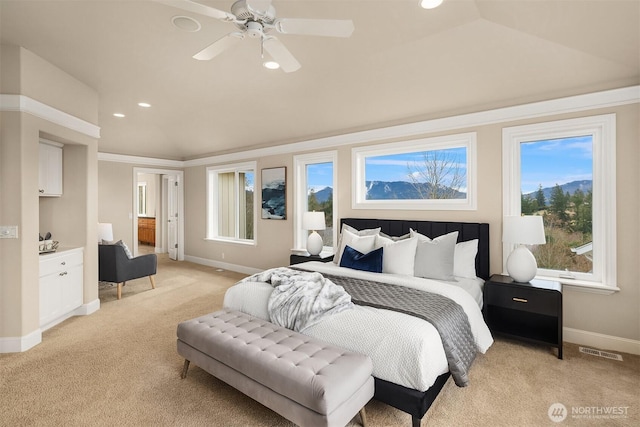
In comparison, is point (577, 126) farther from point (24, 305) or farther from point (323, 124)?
point (24, 305)

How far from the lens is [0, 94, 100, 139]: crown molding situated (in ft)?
9.52

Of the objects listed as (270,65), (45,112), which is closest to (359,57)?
(270,65)

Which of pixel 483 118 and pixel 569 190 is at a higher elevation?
pixel 483 118

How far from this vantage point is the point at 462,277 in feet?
11.0

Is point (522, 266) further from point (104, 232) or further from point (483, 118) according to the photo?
point (104, 232)

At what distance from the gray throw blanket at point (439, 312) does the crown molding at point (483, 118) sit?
2.20 meters

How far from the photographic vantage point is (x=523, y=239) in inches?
119

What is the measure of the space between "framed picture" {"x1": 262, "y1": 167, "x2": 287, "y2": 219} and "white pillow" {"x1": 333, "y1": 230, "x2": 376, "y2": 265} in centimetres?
182

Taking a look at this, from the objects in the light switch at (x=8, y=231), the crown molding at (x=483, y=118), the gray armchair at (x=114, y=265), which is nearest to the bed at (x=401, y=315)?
the crown molding at (x=483, y=118)

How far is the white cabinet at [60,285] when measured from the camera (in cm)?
330

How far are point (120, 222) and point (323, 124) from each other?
5.08 metres

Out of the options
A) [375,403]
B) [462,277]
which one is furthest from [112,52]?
[462,277]

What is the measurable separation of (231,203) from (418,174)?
413 centimetres

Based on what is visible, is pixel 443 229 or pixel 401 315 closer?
pixel 401 315
